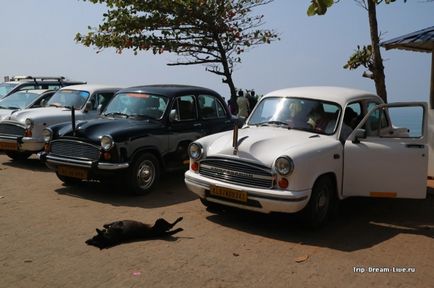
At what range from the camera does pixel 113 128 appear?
7777 mm

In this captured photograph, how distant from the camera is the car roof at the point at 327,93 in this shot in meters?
7.08

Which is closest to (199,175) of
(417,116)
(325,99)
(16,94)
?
(325,99)

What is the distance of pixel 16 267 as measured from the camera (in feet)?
15.8

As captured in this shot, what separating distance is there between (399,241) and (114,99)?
5.59 meters

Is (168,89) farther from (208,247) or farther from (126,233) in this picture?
(208,247)

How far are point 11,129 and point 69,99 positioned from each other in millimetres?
1674

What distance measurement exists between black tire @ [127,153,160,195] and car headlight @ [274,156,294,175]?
9.10 ft

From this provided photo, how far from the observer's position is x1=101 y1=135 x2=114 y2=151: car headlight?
7445 millimetres

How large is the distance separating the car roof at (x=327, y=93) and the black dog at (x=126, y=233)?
2784 mm

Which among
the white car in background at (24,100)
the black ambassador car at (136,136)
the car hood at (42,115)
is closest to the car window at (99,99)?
the car hood at (42,115)

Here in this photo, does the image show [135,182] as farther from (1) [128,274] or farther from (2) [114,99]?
(1) [128,274]

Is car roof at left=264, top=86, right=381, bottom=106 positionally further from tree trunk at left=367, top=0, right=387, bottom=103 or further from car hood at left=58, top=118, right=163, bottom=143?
tree trunk at left=367, top=0, right=387, bottom=103

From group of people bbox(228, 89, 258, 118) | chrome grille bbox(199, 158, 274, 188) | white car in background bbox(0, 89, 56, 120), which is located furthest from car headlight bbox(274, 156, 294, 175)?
group of people bbox(228, 89, 258, 118)

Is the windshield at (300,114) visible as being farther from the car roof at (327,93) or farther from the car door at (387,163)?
the car door at (387,163)
